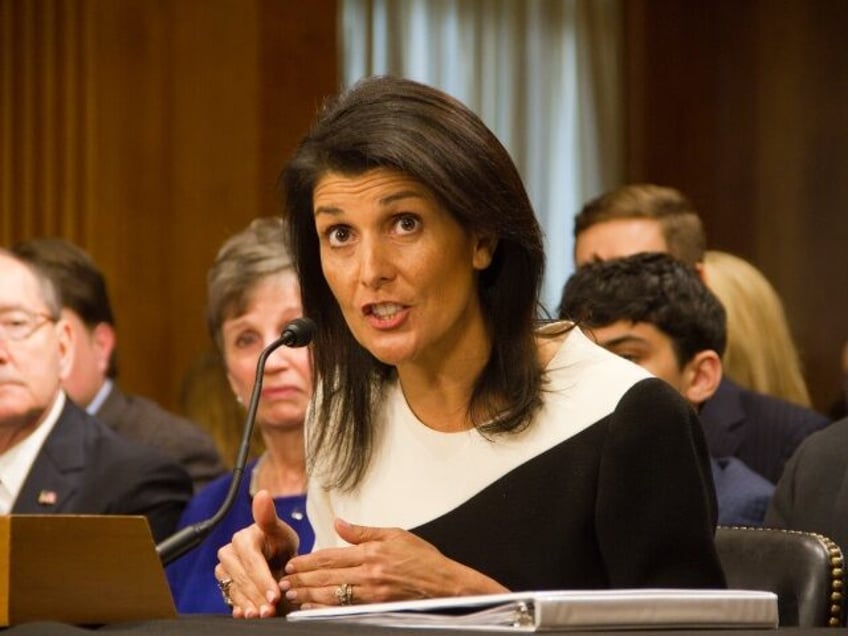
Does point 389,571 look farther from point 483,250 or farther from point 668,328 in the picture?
point 668,328

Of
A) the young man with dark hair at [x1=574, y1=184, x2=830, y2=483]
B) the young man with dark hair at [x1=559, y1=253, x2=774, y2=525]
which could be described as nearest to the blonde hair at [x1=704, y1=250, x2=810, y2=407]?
the young man with dark hair at [x1=574, y1=184, x2=830, y2=483]

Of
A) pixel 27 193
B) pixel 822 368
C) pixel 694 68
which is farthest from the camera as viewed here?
pixel 694 68

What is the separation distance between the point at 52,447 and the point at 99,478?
149 mm

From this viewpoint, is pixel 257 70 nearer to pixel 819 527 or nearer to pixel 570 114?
pixel 570 114

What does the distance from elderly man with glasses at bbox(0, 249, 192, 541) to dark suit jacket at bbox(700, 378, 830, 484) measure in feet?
4.60

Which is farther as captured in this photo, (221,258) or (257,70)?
(257,70)

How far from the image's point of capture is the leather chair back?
2752 millimetres

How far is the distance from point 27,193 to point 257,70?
1.12 m

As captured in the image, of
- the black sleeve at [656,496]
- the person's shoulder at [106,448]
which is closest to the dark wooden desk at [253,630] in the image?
the black sleeve at [656,496]

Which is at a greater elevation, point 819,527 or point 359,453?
point 359,453

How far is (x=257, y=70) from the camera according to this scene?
24.3ft

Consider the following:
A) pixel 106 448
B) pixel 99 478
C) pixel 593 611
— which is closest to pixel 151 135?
pixel 106 448

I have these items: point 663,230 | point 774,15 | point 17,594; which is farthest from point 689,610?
point 774,15

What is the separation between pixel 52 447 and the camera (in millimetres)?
4285
